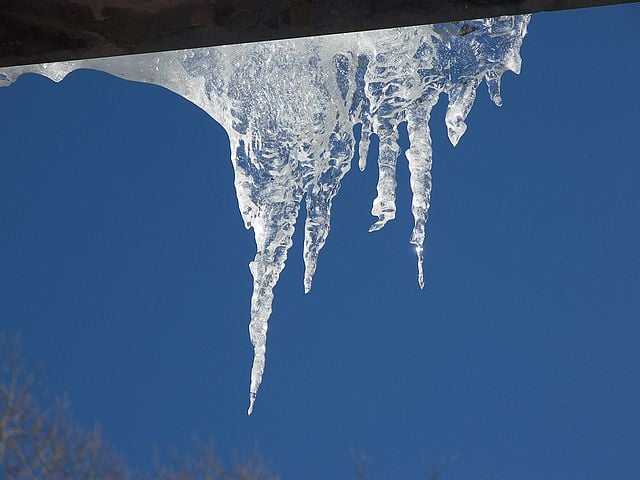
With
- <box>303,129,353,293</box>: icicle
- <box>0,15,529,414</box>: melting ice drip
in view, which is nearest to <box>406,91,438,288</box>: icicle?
<box>0,15,529,414</box>: melting ice drip

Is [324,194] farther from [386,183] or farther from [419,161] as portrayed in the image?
[419,161]

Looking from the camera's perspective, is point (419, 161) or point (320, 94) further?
point (419, 161)

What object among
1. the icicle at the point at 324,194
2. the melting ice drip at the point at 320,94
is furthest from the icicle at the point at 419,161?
the icicle at the point at 324,194

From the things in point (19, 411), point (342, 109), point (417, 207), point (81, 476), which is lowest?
point (81, 476)

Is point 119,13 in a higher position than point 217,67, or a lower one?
lower

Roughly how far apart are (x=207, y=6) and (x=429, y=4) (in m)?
0.32

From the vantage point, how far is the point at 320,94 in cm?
174

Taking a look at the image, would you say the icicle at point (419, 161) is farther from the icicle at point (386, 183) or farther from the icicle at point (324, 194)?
the icicle at point (324, 194)

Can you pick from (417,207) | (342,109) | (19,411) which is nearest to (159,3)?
(342,109)

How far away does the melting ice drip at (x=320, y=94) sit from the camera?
5.32ft

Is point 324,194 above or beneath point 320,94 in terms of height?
beneath

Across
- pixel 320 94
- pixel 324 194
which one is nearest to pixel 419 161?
pixel 324 194

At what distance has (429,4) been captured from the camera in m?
1.15

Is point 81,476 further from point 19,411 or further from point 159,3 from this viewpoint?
point 159,3
